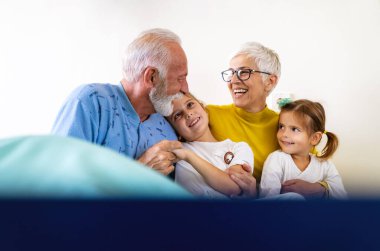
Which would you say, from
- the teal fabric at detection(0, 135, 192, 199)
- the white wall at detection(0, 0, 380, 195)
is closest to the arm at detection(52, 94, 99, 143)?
the white wall at detection(0, 0, 380, 195)

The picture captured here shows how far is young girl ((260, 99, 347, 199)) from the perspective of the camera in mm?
1563

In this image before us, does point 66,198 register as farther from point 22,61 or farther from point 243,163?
point 22,61

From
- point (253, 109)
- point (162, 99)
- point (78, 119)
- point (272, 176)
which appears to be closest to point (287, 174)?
point (272, 176)

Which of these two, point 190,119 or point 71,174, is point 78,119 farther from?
point 71,174

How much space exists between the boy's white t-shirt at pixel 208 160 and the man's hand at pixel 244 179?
26mm

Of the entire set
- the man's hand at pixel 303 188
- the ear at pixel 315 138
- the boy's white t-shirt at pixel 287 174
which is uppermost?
the ear at pixel 315 138

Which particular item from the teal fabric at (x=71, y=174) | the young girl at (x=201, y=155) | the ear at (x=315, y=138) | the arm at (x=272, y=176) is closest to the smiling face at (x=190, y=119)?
the young girl at (x=201, y=155)

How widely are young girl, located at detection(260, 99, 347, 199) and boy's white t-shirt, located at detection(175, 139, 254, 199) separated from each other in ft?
0.31

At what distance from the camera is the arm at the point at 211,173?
1478 mm

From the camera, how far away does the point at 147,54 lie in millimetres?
1588

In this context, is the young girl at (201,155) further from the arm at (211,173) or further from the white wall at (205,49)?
the white wall at (205,49)

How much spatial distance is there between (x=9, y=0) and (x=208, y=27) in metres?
0.86

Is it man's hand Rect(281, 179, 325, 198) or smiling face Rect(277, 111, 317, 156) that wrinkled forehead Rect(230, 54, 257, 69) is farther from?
man's hand Rect(281, 179, 325, 198)
